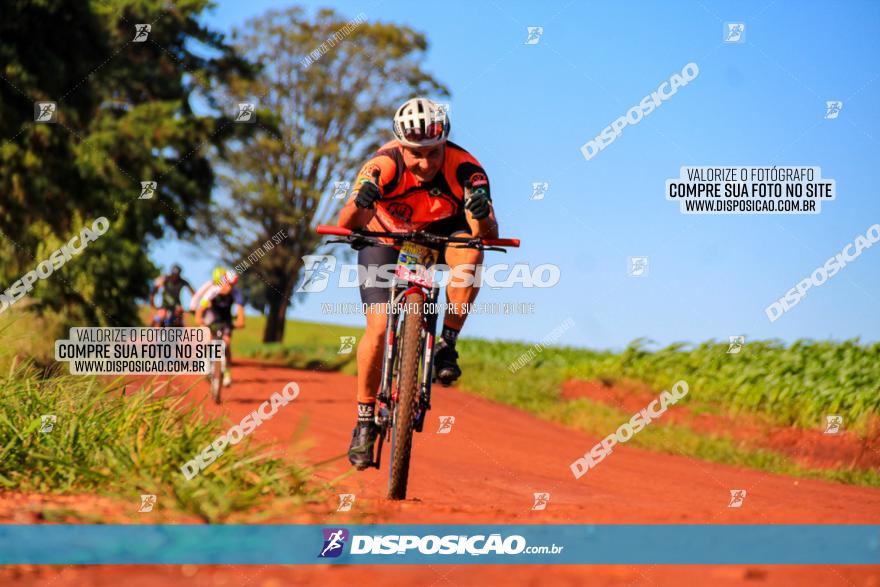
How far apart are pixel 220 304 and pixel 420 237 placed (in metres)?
8.82

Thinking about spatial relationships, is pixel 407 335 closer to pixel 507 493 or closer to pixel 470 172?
pixel 470 172

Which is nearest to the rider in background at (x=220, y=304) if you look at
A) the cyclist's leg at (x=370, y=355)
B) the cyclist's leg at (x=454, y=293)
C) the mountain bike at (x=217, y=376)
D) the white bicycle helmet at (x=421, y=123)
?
the mountain bike at (x=217, y=376)

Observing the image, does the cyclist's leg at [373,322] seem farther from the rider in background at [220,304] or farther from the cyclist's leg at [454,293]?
the rider in background at [220,304]

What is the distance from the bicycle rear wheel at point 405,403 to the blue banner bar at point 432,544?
1.64m

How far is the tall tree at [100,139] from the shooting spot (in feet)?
59.8

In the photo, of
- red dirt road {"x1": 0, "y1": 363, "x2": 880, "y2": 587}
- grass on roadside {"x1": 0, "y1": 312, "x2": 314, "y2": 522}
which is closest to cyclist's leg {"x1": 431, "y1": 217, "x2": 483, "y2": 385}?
red dirt road {"x1": 0, "y1": 363, "x2": 880, "y2": 587}

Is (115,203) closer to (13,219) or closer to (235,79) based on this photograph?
(13,219)

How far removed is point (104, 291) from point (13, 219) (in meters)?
2.64

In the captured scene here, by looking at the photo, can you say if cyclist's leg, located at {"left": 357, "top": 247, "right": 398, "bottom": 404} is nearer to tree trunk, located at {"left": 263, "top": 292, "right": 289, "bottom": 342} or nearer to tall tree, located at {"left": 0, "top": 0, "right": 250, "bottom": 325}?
tall tree, located at {"left": 0, "top": 0, "right": 250, "bottom": 325}

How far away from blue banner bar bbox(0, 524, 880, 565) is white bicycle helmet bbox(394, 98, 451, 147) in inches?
107

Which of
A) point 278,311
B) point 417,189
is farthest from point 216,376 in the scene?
point 278,311

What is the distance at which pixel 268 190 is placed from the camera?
29.6 metres

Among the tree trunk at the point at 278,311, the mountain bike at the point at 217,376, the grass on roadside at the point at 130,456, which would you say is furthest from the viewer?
the tree trunk at the point at 278,311

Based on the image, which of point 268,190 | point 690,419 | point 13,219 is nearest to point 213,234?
point 268,190
